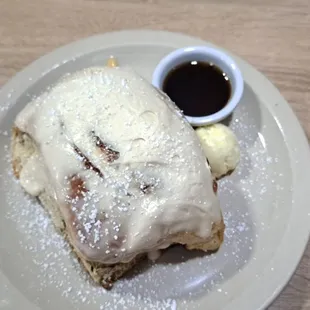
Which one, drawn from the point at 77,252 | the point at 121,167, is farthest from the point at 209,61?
the point at 77,252

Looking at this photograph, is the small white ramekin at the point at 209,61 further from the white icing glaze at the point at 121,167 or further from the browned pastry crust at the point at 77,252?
the browned pastry crust at the point at 77,252

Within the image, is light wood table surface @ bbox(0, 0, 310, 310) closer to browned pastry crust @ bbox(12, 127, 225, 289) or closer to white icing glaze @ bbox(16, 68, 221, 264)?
browned pastry crust @ bbox(12, 127, 225, 289)

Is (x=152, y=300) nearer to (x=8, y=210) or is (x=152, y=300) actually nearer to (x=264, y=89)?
(x=8, y=210)

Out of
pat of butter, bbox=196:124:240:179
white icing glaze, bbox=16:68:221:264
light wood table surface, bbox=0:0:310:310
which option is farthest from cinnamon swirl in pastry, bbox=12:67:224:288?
light wood table surface, bbox=0:0:310:310

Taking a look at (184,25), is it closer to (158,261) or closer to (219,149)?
(219,149)

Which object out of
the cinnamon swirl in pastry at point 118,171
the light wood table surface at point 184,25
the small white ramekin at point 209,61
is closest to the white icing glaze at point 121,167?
the cinnamon swirl in pastry at point 118,171

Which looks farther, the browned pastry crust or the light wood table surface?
the light wood table surface

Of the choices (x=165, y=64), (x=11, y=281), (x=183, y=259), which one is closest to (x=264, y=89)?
(x=165, y=64)
